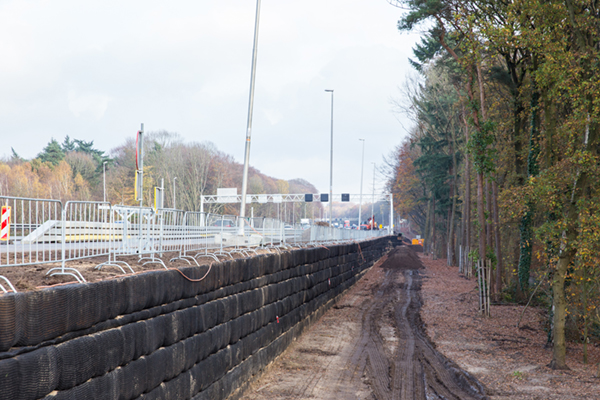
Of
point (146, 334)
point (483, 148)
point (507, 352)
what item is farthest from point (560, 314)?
point (146, 334)

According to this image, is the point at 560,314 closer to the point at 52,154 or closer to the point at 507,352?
the point at 507,352

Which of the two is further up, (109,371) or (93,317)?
(93,317)

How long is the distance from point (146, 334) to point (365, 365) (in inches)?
234

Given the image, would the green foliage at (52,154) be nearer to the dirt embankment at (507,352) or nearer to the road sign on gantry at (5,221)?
the dirt embankment at (507,352)

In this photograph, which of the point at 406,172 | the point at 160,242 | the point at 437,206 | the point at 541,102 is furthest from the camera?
the point at 406,172

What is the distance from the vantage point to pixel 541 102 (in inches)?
632

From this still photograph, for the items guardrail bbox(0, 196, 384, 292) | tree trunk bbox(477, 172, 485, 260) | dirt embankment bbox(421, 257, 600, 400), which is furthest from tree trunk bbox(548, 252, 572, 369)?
tree trunk bbox(477, 172, 485, 260)

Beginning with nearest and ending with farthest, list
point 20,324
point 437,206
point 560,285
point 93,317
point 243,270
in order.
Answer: point 20,324 < point 93,317 < point 243,270 < point 560,285 < point 437,206

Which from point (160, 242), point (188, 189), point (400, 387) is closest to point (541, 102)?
point (400, 387)

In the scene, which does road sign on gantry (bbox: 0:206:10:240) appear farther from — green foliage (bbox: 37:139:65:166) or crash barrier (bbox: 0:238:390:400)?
green foliage (bbox: 37:139:65:166)

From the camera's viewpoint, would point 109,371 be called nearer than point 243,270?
Yes

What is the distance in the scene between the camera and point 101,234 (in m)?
7.52

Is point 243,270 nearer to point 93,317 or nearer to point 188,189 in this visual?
point 93,317

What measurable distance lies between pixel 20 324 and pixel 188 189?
69847 mm
